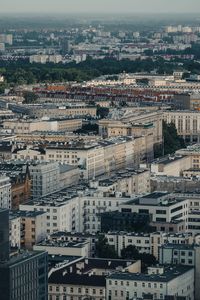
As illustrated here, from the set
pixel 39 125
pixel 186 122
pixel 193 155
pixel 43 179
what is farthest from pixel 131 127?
pixel 43 179

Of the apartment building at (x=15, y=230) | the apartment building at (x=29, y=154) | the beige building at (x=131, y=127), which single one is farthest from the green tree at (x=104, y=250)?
the beige building at (x=131, y=127)

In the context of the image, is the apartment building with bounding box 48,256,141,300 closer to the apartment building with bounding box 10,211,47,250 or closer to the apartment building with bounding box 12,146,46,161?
the apartment building with bounding box 10,211,47,250

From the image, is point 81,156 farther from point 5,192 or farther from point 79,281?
point 79,281

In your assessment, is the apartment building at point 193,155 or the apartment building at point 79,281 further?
the apartment building at point 193,155

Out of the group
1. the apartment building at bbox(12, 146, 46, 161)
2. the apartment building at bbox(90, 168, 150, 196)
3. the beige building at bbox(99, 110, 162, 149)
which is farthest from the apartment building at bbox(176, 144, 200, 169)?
the apartment building at bbox(90, 168, 150, 196)

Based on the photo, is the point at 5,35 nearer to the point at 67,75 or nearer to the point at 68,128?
the point at 67,75

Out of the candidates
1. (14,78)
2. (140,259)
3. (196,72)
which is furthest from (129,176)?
(196,72)

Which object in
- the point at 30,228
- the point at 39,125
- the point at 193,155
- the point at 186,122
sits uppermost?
the point at 30,228

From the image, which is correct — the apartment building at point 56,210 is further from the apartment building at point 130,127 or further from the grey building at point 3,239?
the apartment building at point 130,127

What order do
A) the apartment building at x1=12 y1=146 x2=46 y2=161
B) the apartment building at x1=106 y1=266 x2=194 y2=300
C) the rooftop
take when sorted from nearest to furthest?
the apartment building at x1=106 y1=266 x2=194 y2=300 < the rooftop < the apartment building at x1=12 y1=146 x2=46 y2=161
